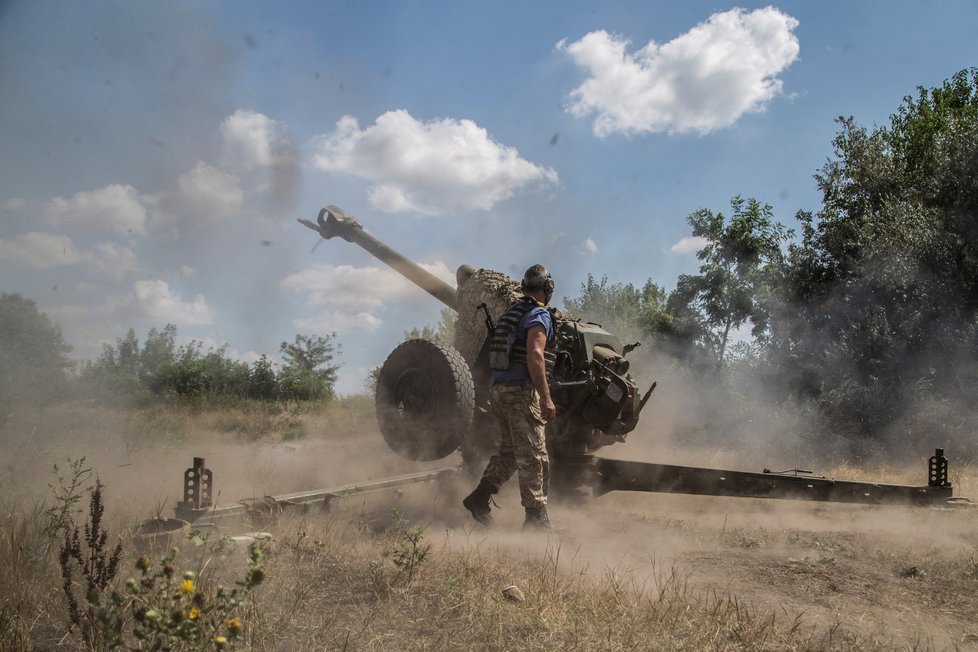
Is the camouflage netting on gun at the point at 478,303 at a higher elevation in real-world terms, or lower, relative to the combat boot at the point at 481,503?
higher

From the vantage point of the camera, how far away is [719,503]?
7.28m

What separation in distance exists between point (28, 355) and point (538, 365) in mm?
10370

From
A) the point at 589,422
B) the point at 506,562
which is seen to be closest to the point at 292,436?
the point at 589,422

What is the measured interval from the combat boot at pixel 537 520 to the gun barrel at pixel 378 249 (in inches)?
141

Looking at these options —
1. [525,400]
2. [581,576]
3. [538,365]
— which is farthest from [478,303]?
[581,576]

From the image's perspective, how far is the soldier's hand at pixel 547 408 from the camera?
5.21 meters

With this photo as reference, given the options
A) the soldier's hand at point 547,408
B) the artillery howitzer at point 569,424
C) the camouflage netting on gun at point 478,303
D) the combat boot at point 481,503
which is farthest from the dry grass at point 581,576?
the camouflage netting on gun at point 478,303

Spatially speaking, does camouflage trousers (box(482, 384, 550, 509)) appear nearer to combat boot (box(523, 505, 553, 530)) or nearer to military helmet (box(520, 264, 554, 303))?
combat boot (box(523, 505, 553, 530))

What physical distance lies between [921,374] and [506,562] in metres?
11.3

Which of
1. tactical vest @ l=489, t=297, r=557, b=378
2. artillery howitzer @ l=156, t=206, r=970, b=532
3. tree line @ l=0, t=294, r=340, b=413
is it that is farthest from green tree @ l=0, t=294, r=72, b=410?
tactical vest @ l=489, t=297, r=557, b=378

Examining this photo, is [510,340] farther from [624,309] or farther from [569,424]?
[624,309]

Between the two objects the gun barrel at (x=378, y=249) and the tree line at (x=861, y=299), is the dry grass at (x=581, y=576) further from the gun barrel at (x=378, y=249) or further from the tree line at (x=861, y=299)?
the tree line at (x=861, y=299)

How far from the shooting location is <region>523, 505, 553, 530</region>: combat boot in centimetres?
524

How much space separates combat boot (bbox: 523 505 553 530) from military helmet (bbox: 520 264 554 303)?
5.21 feet
